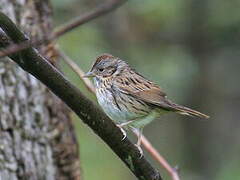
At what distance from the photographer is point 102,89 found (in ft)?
16.3

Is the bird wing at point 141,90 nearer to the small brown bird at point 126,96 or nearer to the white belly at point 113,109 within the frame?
the small brown bird at point 126,96

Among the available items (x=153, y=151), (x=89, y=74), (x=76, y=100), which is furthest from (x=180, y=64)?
(x=76, y=100)

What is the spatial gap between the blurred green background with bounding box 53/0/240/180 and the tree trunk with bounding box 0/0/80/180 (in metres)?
2.52

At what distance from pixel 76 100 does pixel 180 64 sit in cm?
488

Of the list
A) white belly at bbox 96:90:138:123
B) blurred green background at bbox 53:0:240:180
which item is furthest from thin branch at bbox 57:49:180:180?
blurred green background at bbox 53:0:240:180

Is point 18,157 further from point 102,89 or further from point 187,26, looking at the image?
point 187,26

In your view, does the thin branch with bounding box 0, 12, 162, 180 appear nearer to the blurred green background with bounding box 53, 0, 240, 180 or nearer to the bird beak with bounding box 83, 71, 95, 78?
the bird beak with bounding box 83, 71, 95, 78

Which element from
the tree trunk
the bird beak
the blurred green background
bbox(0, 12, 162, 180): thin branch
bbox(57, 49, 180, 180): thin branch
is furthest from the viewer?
the blurred green background

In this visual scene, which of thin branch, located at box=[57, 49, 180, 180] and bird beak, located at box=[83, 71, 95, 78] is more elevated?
bird beak, located at box=[83, 71, 95, 78]

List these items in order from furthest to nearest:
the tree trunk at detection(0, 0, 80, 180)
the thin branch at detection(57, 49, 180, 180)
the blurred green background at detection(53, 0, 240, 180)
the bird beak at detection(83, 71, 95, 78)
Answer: the blurred green background at detection(53, 0, 240, 180) < the bird beak at detection(83, 71, 95, 78) < the tree trunk at detection(0, 0, 80, 180) < the thin branch at detection(57, 49, 180, 180)

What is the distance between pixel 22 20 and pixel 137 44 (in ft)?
14.0

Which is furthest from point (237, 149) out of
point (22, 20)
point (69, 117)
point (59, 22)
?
point (22, 20)

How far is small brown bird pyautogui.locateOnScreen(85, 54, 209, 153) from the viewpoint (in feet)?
15.9

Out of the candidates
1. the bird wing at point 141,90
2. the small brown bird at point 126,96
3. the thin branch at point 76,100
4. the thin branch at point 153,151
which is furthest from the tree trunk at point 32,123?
the thin branch at point 76,100
